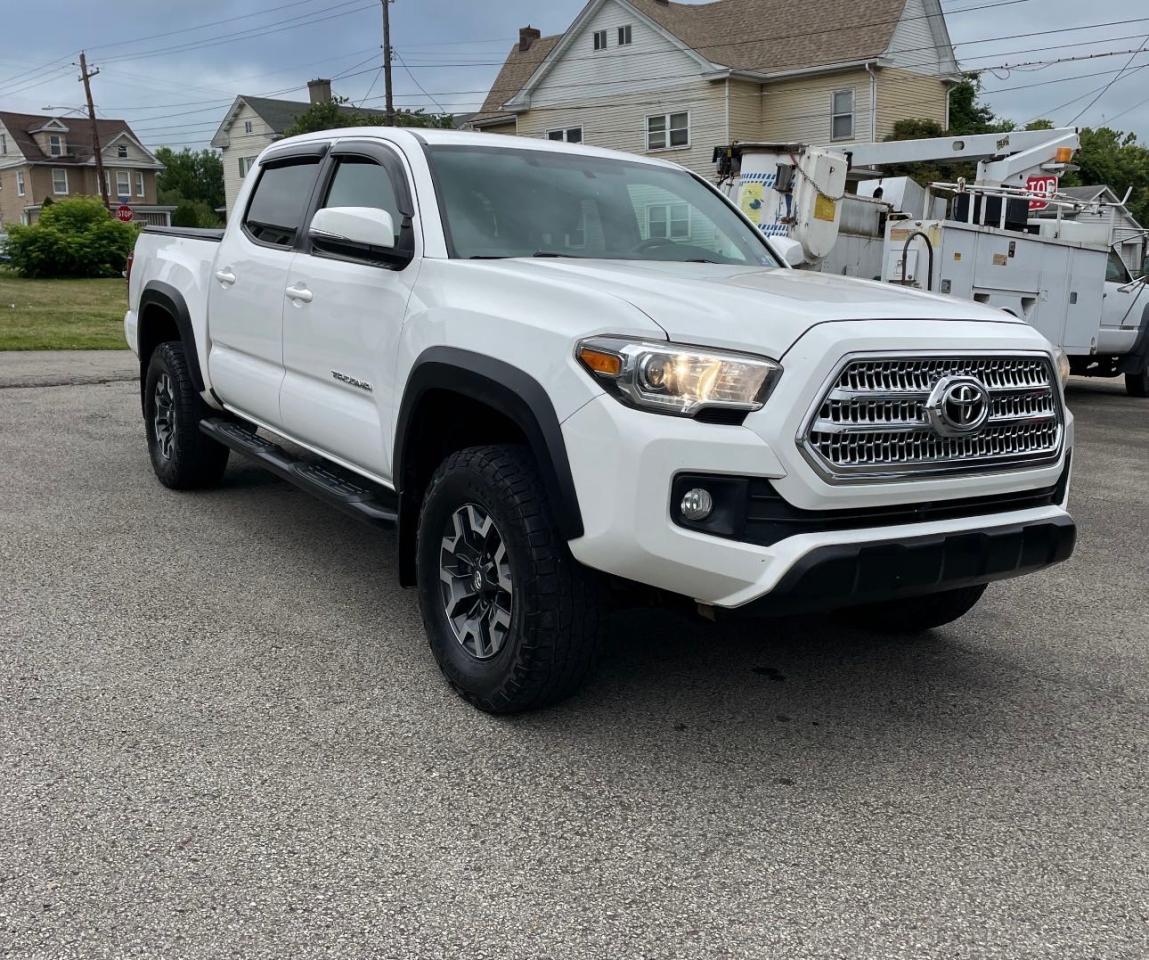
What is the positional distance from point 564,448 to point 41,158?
78374 mm

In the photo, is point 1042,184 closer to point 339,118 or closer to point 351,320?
point 351,320

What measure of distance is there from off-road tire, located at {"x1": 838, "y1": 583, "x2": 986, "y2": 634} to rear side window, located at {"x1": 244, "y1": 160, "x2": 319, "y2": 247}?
3.02 metres

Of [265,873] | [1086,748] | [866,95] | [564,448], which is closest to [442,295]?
[564,448]

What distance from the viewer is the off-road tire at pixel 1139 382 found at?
15039mm

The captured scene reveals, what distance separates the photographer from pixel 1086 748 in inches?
146

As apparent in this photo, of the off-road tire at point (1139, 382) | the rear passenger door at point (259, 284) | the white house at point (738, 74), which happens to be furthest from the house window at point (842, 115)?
the rear passenger door at point (259, 284)

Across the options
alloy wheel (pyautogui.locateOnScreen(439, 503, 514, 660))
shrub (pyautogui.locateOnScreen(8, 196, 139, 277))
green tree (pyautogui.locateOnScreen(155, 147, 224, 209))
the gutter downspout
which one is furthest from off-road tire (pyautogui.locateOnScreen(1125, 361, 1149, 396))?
green tree (pyautogui.locateOnScreen(155, 147, 224, 209))

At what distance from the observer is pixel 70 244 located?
29.8 m

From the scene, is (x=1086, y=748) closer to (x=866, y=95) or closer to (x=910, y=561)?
(x=910, y=561)

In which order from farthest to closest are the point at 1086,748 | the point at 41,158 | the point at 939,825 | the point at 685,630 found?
the point at 41,158, the point at 685,630, the point at 1086,748, the point at 939,825

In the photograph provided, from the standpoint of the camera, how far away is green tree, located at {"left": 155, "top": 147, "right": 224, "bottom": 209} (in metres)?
97.8

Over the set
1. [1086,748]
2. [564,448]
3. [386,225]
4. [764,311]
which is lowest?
[1086,748]

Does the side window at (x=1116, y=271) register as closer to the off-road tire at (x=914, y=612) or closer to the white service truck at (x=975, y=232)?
the white service truck at (x=975, y=232)

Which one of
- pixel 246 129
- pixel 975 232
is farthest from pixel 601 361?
pixel 246 129
